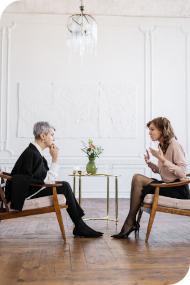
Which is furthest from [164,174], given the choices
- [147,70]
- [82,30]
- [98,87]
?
[147,70]

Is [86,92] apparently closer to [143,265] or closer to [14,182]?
[14,182]

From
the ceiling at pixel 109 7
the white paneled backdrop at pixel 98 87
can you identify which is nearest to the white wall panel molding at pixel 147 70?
the white paneled backdrop at pixel 98 87

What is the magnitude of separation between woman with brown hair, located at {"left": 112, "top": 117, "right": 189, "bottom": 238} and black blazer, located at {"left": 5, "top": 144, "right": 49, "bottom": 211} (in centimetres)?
95

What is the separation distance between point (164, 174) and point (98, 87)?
12.7 feet

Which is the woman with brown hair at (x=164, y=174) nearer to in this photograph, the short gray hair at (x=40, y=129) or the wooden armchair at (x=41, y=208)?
the wooden armchair at (x=41, y=208)

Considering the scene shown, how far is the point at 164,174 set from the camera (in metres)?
3.20

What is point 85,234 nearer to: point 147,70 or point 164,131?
point 164,131

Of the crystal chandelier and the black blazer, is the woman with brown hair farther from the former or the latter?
the crystal chandelier

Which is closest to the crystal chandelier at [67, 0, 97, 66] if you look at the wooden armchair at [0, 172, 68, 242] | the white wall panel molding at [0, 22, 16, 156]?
the white wall panel molding at [0, 22, 16, 156]

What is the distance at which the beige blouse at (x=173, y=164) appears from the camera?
3039 mm

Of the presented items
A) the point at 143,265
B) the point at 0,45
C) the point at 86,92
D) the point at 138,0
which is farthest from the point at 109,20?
the point at 143,265

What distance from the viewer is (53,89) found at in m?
6.61

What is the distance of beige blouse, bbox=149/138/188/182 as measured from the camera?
9.97 feet

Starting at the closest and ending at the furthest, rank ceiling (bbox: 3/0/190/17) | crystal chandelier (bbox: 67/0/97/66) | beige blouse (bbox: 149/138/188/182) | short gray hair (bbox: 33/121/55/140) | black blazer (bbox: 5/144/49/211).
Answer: black blazer (bbox: 5/144/49/211), beige blouse (bbox: 149/138/188/182), short gray hair (bbox: 33/121/55/140), crystal chandelier (bbox: 67/0/97/66), ceiling (bbox: 3/0/190/17)
